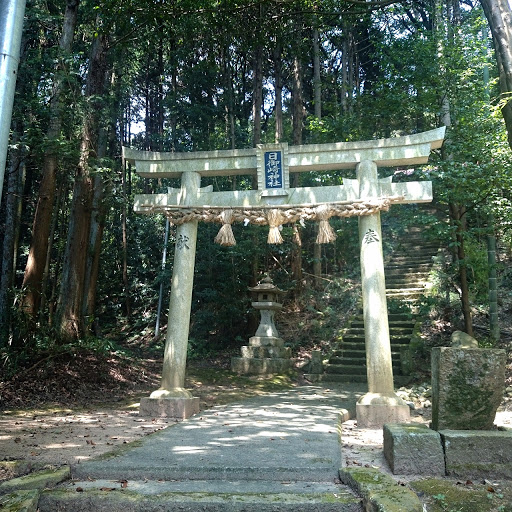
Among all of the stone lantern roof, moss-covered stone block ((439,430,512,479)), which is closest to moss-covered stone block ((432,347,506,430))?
moss-covered stone block ((439,430,512,479))

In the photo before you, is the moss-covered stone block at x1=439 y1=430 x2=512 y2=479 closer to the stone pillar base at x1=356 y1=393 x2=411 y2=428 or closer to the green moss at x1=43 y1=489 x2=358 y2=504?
the green moss at x1=43 y1=489 x2=358 y2=504

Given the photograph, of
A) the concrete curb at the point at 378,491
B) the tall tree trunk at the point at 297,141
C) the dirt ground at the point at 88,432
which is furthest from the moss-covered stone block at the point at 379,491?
the tall tree trunk at the point at 297,141

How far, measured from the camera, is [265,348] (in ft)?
40.0

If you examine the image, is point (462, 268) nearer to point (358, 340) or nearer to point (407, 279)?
point (358, 340)

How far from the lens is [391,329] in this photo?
12.3 metres

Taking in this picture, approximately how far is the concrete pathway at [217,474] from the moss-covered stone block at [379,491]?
97 millimetres

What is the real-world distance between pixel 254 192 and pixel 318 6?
4.06 metres

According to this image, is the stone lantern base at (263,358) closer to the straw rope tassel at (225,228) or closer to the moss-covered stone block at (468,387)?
the straw rope tassel at (225,228)

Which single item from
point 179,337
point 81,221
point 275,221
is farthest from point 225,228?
point 81,221

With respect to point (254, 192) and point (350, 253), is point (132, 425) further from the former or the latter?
point (350, 253)

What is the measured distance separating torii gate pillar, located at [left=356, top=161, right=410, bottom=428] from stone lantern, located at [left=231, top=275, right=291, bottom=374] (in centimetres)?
540

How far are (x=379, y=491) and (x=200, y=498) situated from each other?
4.25 feet

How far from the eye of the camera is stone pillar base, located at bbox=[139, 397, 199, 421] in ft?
22.6

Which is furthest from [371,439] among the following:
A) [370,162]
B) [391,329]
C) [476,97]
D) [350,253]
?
[350,253]
